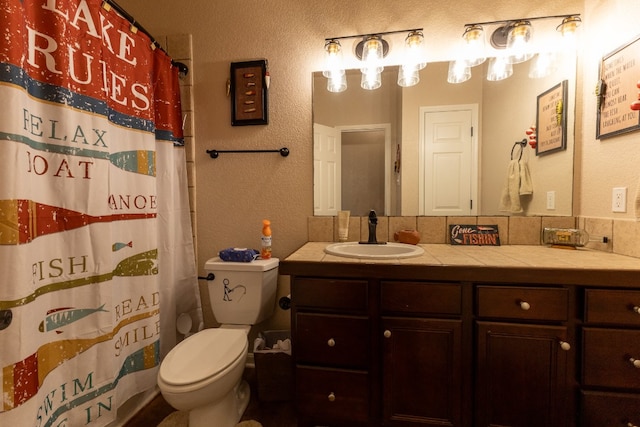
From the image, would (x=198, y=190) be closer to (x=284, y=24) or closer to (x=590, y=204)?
(x=284, y=24)

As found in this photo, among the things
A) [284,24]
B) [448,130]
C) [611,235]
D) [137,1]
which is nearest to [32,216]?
[284,24]

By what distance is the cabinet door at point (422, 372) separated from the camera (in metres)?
1.12

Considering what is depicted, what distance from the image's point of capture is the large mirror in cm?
160

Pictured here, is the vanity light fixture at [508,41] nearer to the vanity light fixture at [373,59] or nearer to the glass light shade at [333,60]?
the vanity light fixture at [373,59]

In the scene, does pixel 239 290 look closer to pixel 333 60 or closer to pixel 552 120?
pixel 333 60

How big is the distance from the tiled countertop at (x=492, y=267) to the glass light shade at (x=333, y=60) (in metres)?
1.10

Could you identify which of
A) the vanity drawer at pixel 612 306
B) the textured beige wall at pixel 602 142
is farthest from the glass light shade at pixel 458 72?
the vanity drawer at pixel 612 306

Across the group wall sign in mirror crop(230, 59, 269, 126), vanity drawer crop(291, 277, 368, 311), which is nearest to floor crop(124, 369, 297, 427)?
vanity drawer crop(291, 277, 368, 311)

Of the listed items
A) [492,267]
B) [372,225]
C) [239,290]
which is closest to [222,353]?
[239,290]

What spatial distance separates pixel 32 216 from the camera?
3.02 ft

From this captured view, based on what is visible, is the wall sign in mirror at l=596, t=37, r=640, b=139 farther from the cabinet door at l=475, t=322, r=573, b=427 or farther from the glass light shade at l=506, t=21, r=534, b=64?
the cabinet door at l=475, t=322, r=573, b=427

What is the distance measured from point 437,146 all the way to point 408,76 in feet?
1.44

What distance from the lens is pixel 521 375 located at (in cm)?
108

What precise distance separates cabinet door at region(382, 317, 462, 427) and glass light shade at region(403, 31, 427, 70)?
1379mm
